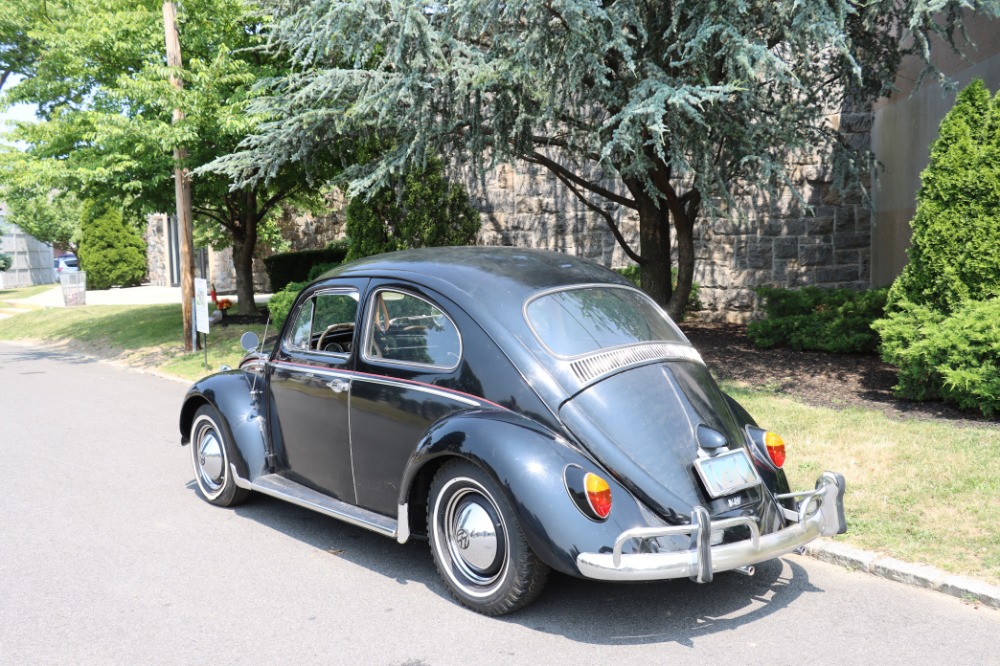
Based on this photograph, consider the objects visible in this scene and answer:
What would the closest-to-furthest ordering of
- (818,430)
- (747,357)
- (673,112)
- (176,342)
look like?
(818,430)
(673,112)
(747,357)
(176,342)

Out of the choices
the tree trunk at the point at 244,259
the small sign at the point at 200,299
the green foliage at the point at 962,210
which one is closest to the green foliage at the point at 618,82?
the green foliage at the point at 962,210

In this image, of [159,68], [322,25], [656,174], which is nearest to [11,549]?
[322,25]

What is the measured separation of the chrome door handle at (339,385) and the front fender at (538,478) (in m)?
0.92

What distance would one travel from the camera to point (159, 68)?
13.5m

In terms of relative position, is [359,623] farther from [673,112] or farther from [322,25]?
[322,25]

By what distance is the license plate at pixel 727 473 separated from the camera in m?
4.20

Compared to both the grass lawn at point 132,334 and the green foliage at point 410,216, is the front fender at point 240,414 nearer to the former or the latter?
the grass lawn at point 132,334

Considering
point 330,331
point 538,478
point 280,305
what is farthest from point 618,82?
point 280,305

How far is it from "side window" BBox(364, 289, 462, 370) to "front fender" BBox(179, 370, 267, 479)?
1.23 meters

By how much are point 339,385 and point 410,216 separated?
10724mm

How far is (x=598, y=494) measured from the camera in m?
3.97

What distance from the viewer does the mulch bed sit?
795 cm

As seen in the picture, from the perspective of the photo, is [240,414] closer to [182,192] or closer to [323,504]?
[323,504]

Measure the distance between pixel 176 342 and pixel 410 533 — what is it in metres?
12.9
